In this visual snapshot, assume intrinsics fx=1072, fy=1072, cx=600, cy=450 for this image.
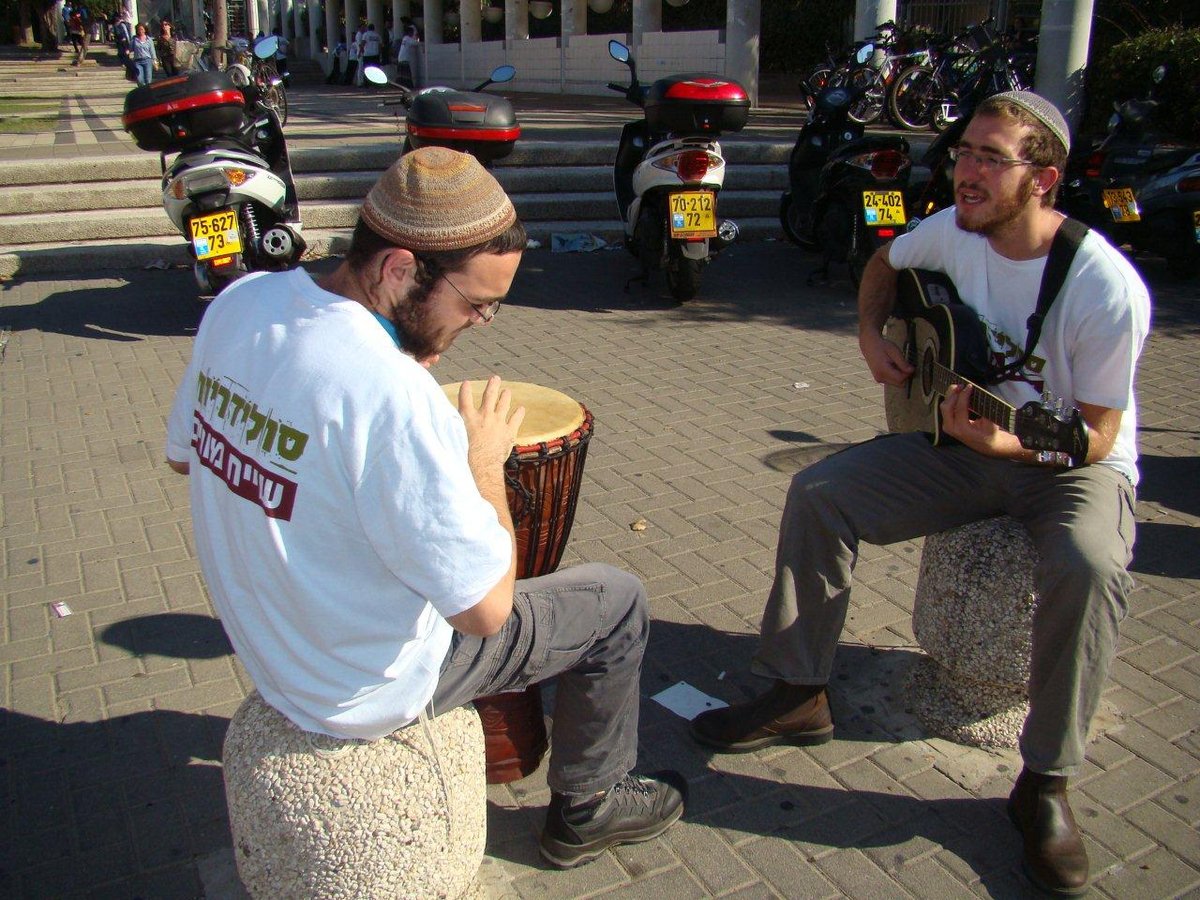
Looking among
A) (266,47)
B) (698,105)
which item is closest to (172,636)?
(698,105)

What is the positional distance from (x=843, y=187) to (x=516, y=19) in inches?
787

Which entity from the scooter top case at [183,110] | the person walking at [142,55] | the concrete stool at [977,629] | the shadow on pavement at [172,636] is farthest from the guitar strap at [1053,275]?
the person walking at [142,55]

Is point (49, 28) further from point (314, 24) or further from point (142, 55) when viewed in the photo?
point (142, 55)

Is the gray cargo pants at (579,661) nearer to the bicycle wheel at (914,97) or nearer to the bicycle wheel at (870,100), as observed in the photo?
the bicycle wheel at (870,100)

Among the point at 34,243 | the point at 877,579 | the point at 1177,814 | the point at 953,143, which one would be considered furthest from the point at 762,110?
the point at 1177,814

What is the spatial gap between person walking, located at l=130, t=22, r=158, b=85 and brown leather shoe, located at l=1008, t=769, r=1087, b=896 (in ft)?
91.6

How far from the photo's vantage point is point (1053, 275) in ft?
9.56

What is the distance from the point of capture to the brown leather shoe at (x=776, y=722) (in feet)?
9.99

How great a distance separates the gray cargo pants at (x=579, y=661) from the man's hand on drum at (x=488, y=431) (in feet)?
1.49

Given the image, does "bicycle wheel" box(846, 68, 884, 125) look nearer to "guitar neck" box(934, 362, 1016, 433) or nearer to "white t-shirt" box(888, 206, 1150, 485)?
"white t-shirt" box(888, 206, 1150, 485)

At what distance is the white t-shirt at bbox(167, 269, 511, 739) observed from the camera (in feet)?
5.78

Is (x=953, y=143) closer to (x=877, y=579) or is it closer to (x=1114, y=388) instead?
(x=877, y=579)

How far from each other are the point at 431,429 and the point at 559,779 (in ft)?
3.78

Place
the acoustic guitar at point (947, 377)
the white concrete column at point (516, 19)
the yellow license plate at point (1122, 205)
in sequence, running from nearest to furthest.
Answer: the acoustic guitar at point (947, 377), the yellow license plate at point (1122, 205), the white concrete column at point (516, 19)
